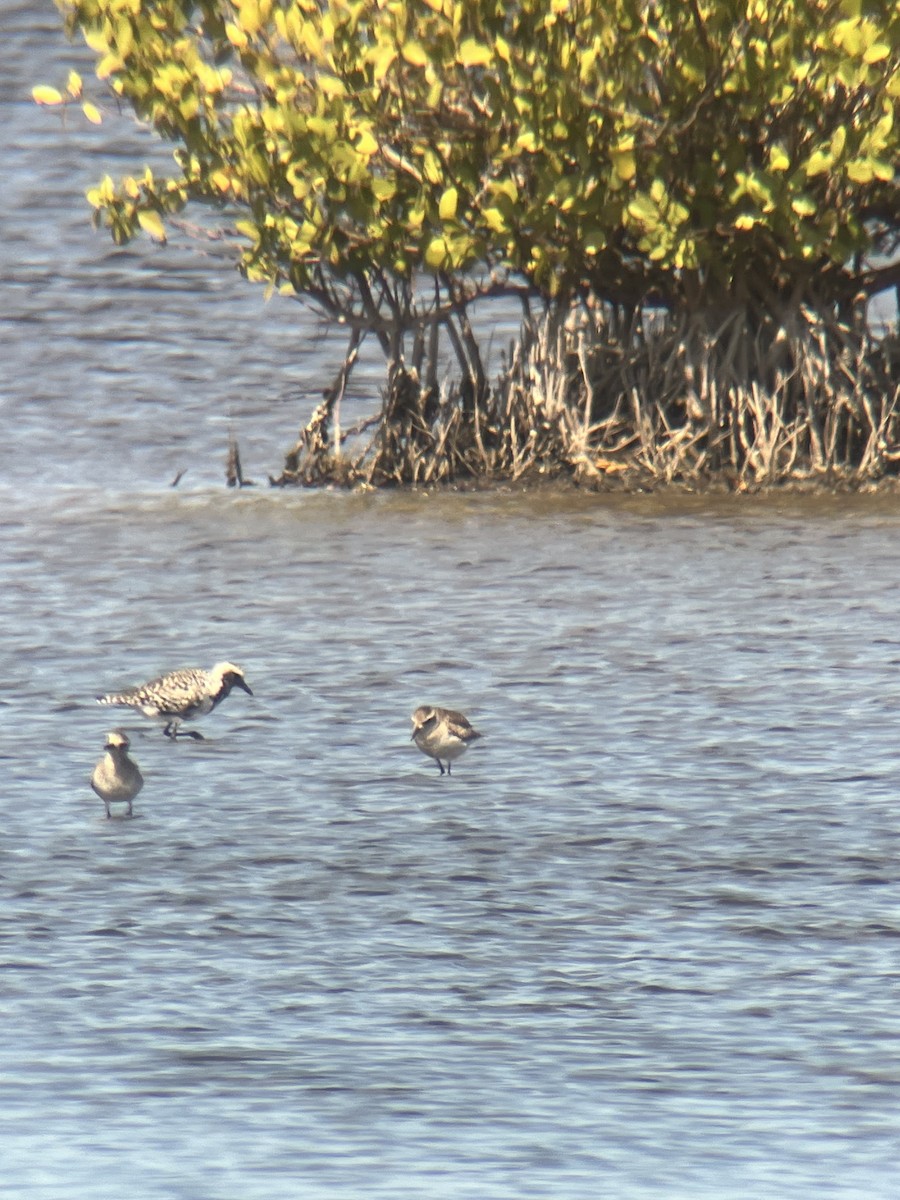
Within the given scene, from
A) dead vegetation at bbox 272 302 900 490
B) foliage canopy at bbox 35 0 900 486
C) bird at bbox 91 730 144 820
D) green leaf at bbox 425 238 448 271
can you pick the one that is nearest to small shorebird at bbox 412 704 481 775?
bird at bbox 91 730 144 820

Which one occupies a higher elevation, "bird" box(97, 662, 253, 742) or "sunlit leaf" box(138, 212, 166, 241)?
Result: "sunlit leaf" box(138, 212, 166, 241)

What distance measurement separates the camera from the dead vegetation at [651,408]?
56.3 ft

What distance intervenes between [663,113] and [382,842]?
8898mm

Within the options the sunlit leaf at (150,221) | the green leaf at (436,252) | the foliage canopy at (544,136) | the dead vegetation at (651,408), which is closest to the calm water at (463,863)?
the dead vegetation at (651,408)

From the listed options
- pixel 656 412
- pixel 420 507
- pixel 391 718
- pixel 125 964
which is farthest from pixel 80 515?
pixel 125 964

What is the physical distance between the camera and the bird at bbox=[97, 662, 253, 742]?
974 centimetres

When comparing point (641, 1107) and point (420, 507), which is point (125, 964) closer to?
point (641, 1107)

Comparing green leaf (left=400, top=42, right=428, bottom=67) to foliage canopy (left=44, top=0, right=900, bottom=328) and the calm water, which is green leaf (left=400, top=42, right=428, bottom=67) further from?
the calm water

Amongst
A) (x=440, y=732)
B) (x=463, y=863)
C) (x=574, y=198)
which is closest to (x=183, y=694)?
(x=440, y=732)

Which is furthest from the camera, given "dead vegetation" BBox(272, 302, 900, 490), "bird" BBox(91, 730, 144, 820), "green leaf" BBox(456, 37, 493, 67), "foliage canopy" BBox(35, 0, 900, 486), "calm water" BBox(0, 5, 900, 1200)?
"dead vegetation" BBox(272, 302, 900, 490)

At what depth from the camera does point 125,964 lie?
6.91 meters

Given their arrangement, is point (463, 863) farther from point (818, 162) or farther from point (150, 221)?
point (150, 221)

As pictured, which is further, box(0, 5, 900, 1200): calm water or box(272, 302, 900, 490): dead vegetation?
box(272, 302, 900, 490): dead vegetation

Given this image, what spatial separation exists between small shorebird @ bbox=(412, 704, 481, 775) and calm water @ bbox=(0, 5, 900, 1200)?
0.46 feet
